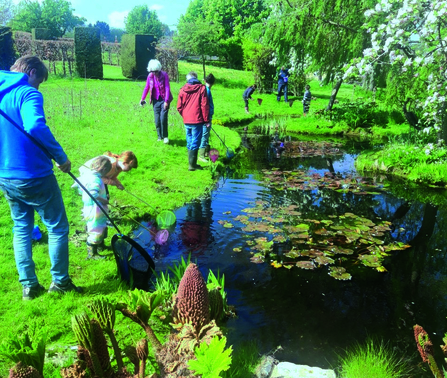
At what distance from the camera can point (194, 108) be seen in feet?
26.5

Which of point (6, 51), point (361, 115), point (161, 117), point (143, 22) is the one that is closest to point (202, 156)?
point (161, 117)

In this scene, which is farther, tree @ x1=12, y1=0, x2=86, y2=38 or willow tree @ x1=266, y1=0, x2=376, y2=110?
tree @ x1=12, y1=0, x2=86, y2=38

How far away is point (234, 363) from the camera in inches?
106

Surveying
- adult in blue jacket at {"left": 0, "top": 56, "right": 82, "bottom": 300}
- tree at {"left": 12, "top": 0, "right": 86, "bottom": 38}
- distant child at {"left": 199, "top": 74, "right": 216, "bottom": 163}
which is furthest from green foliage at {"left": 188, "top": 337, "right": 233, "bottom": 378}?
tree at {"left": 12, "top": 0, "right": 86, "bottom": 38}

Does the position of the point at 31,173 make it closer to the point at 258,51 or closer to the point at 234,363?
the point at 234,363

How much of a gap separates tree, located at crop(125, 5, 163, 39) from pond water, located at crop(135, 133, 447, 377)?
83.5 meters

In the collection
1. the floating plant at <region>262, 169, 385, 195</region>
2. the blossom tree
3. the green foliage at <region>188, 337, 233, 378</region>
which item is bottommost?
the floating plant at <region>262, 169, 385, 195</region>

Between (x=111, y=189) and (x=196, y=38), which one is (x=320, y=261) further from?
(x=196, y=38)

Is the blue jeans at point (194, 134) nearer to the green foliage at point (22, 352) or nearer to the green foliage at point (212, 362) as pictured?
the green foliage at point (22, 352)

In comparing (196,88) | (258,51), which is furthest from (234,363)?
(258,51)

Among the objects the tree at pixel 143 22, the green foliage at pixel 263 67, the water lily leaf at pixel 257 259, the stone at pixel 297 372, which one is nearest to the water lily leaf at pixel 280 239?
the water lily leaf at pixel 257 259

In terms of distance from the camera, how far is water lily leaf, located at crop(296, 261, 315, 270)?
4.52 m

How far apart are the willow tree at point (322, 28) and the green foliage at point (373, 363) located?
12104mm

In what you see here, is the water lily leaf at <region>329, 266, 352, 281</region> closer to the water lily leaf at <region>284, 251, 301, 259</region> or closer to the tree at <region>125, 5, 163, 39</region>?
the water lily leaf at <region>284, 251, 301, 259</region>
